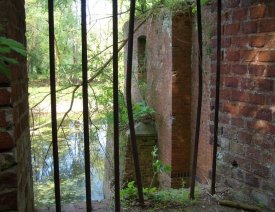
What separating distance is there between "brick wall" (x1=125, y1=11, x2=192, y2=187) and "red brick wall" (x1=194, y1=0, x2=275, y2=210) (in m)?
3.83

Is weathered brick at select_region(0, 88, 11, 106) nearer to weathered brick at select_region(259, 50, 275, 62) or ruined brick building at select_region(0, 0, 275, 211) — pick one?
ruined brick building at select_region(0, 0, 275, 211)

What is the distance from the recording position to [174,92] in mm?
6383

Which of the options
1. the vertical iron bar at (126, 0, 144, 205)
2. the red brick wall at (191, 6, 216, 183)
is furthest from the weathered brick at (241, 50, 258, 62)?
the red brick wall at (191, 6, 216, 183)

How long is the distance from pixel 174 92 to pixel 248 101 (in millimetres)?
4205

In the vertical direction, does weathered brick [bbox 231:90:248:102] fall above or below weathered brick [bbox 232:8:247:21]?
below

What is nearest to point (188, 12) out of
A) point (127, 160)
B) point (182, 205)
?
point (127, 160)

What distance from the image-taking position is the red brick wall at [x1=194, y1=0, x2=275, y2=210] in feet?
6.66

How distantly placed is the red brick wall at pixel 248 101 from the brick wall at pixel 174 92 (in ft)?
12.6

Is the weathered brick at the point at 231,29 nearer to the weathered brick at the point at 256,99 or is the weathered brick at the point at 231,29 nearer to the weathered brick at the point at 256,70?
the weathered brick at the point at 256,70

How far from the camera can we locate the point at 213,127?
2.46 m

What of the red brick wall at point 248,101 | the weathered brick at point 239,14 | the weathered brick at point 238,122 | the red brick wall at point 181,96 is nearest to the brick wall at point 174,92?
the red brick wall at point 181,96

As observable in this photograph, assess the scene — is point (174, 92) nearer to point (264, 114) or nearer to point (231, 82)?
point (231, 82)

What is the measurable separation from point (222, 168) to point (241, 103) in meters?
0.49

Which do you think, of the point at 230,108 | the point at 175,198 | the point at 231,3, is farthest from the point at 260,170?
the point at 231,3
